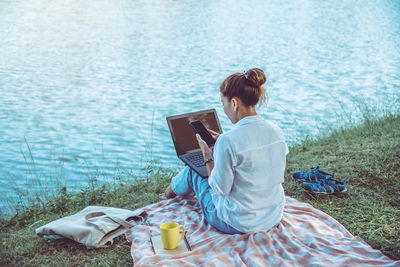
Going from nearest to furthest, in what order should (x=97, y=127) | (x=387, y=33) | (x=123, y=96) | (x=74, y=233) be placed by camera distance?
(x=74, y=233) < (x=97, y=127) < (x=123, y=96) < (x=387, y=33)

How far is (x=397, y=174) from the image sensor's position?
4.02 m

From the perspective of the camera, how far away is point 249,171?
256 cm

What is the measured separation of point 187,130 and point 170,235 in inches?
45.7

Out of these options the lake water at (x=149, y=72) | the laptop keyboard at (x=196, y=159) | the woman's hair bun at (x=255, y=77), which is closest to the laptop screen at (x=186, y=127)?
the laptop keyboard at (x=196, y=159)

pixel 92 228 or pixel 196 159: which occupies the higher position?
pixel 196 159

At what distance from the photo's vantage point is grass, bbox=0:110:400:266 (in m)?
2.93

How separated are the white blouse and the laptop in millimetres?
844

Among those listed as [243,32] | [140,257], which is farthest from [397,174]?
[243,32]

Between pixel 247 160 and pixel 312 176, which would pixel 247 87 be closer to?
pixel 247 160

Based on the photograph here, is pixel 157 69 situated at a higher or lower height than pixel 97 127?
higher

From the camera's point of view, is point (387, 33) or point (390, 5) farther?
point (390, 5)

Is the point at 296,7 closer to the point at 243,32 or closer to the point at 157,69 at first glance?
the point at 243,32

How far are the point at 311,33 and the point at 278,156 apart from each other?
16102mm

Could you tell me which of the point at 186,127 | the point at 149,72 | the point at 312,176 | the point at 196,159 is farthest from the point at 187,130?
the point at 149,72
